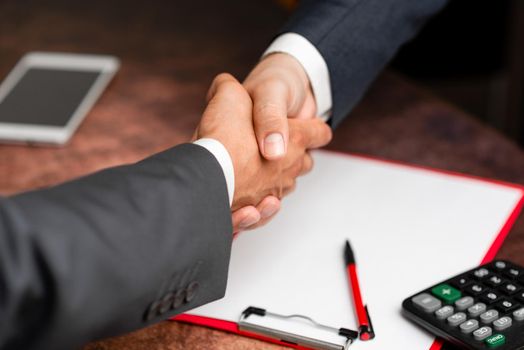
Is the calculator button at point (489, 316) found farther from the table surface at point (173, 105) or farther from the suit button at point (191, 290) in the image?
the suit button at point (191, 290)

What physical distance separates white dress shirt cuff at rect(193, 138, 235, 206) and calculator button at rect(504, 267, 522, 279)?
0.95ft

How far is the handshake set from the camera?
32.4 inches

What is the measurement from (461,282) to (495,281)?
0.03 meters

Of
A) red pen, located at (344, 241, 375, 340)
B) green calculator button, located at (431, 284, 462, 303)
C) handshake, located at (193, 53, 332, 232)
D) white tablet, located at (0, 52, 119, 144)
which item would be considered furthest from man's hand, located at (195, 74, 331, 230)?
white tablet, located at (0, 52, 119, 144)

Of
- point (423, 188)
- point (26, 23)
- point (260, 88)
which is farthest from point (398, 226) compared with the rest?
point (26, 23)

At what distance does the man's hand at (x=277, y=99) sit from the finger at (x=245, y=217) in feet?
0.23

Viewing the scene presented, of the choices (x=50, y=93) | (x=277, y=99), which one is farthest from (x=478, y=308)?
(x=50, y=93)

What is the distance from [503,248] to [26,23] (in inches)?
45.9

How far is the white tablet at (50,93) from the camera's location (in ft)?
3.65

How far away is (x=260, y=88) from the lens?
92 centimetres

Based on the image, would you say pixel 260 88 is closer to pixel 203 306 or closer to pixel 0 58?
pixel 203 306

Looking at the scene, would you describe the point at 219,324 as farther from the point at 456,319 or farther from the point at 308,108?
the point at 308,108

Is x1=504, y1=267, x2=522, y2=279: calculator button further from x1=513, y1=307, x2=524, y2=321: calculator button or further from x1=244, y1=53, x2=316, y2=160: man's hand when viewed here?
x1=244, y1=53, x2=316, y2=160: man's hand

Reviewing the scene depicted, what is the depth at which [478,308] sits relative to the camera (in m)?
0.68
